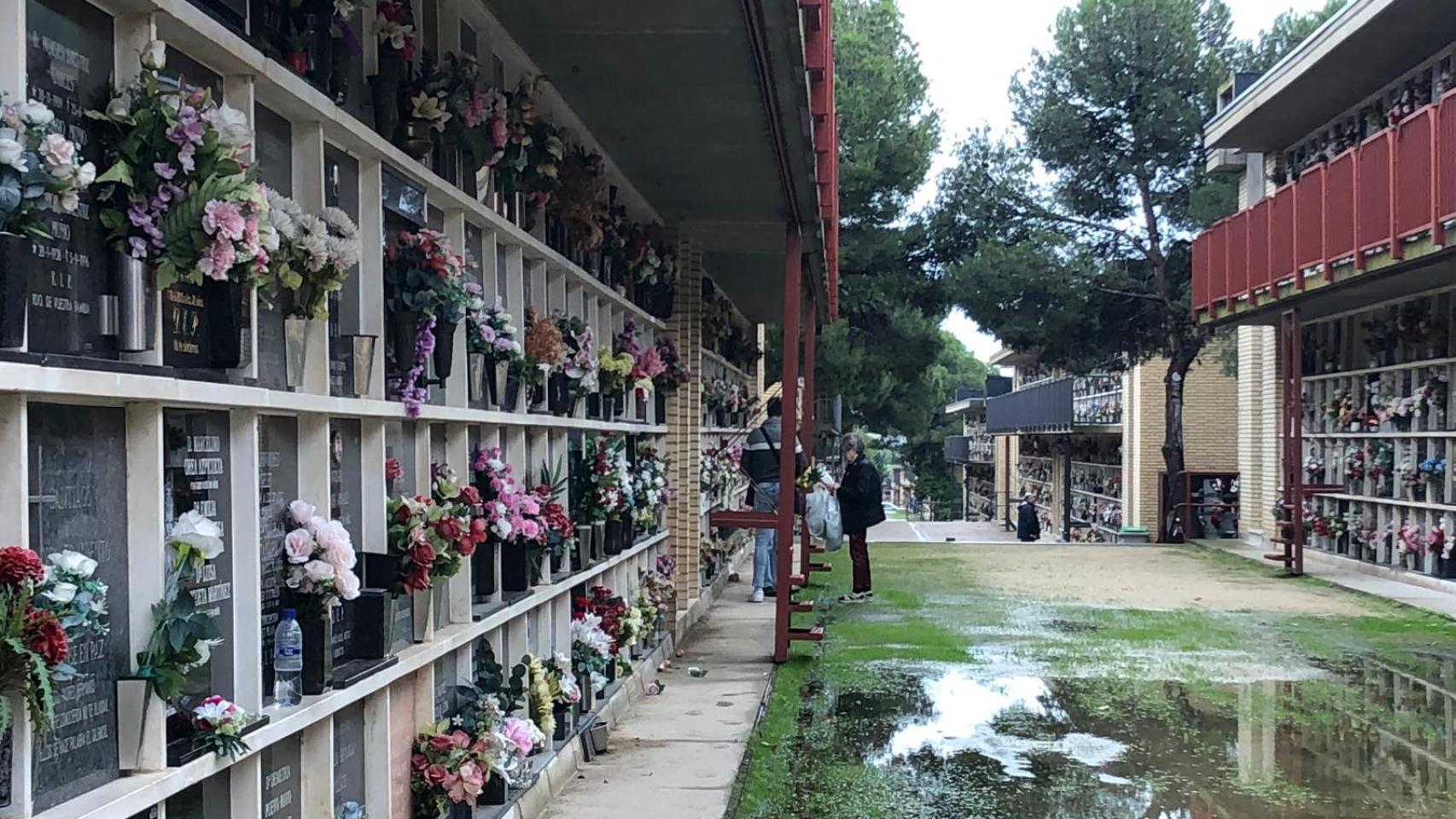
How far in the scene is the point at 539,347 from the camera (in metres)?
5.65

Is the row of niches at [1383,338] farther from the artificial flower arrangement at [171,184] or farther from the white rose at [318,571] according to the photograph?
the artificial flower arrangement at [171,184]

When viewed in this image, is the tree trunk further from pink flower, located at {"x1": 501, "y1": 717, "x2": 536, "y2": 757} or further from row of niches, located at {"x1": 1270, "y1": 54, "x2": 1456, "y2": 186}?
pink flower, located at {"x1": 501, "y1": 717, "x2": 536, "y2": 757}

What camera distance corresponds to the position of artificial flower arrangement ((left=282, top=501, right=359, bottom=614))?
3.22 meters

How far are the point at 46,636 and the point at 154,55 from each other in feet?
3.59

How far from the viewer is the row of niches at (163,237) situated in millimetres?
2246

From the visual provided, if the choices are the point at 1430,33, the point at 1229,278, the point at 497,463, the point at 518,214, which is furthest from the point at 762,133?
the point at 1229,278

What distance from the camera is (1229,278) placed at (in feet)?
52.6

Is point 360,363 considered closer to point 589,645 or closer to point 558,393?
point 558,393

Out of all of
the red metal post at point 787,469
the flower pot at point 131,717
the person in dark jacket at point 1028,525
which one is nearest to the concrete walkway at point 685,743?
the red metal post at point 787,469

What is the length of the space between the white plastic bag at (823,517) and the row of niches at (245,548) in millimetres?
6066

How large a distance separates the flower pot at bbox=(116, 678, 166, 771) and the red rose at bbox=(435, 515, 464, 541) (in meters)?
1.57

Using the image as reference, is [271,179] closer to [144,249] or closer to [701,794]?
[144,249]

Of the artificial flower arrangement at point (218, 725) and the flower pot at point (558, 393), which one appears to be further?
the flower pot at point (558, 393)

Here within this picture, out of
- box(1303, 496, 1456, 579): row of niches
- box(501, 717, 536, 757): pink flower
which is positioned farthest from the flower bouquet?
box(1303, 496, 1456, 579): row of niches
